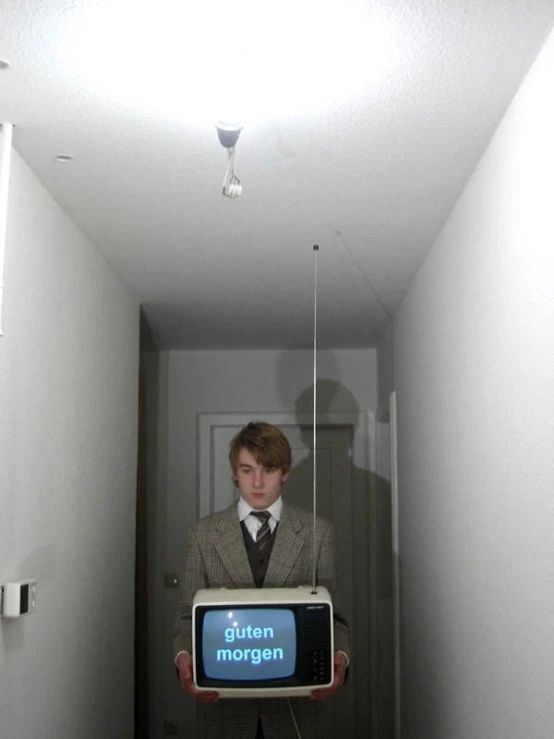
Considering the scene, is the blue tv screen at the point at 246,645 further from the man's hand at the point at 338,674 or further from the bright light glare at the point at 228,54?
the bright light glare at the point at 228,54

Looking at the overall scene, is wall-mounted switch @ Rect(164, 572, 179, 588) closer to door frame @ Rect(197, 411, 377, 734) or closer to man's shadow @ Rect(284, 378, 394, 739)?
door frame @ Rect(197, 411, 377, 734)

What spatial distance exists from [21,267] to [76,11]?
670mm

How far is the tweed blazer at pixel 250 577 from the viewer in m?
2.33

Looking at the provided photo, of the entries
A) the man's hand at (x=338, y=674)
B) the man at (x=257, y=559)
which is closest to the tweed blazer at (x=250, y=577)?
the man at (x=257, y=559)

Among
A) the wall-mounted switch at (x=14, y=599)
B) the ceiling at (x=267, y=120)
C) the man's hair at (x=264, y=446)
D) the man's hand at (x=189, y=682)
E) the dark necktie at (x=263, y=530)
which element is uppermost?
the ceiling at (x=267, y=120)

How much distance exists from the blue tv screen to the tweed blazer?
34cm

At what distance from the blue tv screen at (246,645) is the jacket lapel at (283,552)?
1.17 feet

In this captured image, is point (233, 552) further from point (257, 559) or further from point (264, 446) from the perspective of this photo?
point (264, 446)

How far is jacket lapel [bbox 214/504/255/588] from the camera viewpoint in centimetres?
234

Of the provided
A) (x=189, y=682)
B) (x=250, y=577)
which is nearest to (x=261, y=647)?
(x=189, y=682)

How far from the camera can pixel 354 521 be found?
408 centimetres

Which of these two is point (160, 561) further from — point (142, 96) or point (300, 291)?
point (142, 96)

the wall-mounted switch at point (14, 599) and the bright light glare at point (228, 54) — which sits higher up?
the bright light glare at point (228, 54)

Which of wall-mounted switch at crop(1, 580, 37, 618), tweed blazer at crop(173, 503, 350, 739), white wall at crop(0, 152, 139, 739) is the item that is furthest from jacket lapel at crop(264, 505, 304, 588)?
wall-mounted switch at crop(1, 580, 37, 618)
